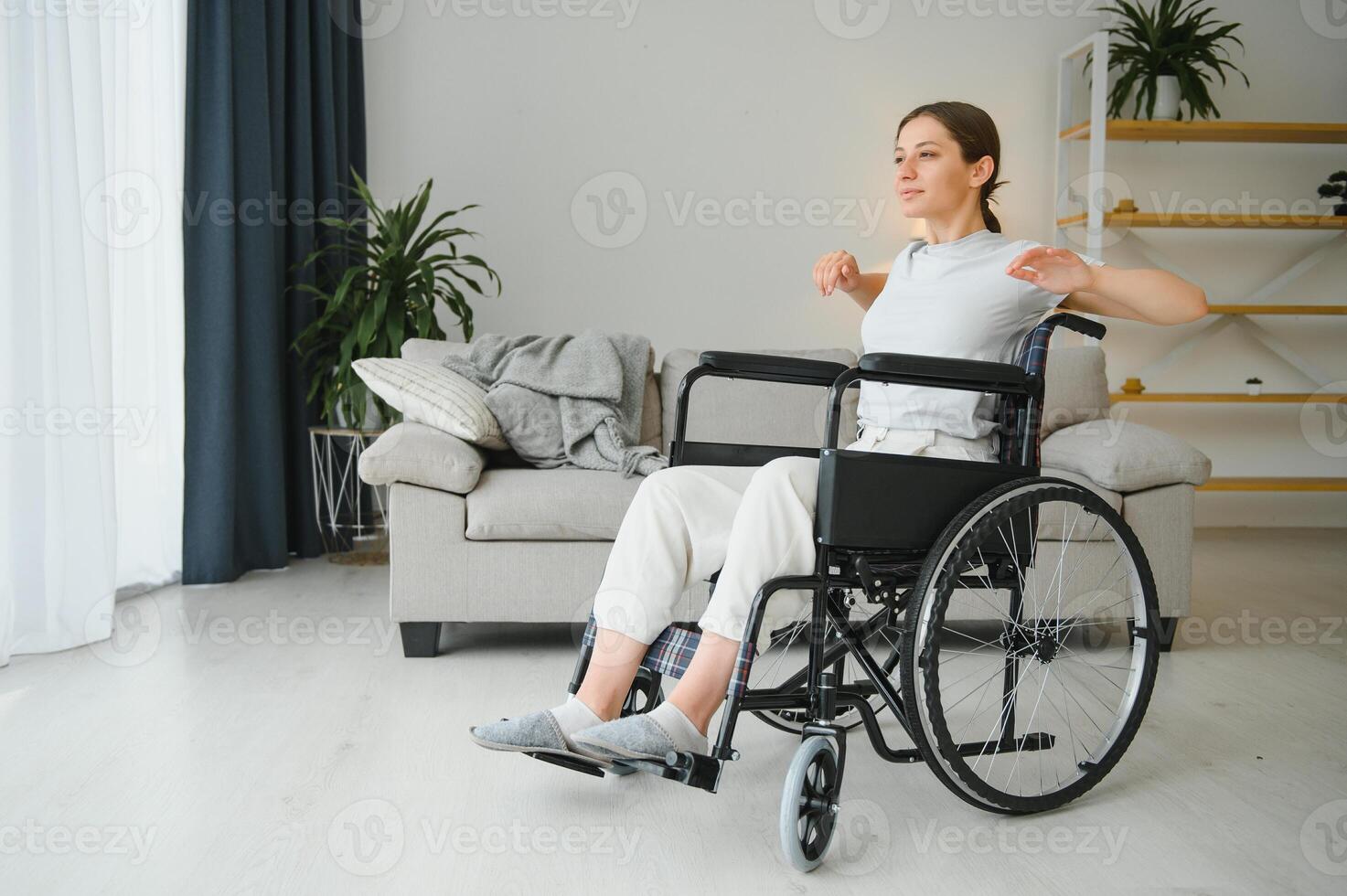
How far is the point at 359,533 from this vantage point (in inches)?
150

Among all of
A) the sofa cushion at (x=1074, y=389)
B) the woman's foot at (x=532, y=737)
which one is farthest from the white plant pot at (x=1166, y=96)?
the woman's foot at (x=532, y=737)

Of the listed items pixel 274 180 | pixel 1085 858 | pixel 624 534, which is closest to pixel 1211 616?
pixel 1085 858

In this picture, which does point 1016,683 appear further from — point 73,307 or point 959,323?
point 73,307

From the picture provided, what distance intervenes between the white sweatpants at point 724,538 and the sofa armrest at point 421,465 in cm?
85

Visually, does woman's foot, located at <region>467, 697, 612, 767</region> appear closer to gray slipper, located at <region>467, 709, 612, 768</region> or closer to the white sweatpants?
gray slipper, located at <region>467, 709, 612, 768</region>

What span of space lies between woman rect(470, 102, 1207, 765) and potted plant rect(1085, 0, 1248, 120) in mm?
2833

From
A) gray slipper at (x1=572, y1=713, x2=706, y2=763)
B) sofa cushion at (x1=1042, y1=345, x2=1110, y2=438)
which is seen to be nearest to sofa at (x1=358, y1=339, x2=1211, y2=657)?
sofa cushion at (x1=1042, y1=345, x2=1110, y2=438)

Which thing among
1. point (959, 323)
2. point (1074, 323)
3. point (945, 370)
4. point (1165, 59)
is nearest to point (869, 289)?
point (959, 323)

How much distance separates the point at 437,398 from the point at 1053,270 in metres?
1.49

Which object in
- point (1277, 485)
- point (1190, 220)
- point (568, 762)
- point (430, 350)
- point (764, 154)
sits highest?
point (764, 154)

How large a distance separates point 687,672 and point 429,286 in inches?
86.9

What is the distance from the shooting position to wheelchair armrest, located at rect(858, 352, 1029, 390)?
1.37 metres

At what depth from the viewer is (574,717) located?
1513mm

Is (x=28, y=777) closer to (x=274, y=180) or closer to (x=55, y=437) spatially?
(x=55, y=437)
